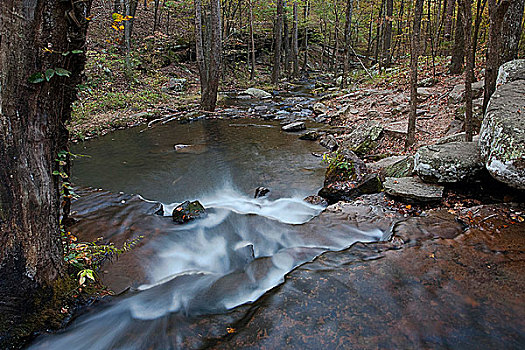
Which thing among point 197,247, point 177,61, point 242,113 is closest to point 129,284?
point 197,247

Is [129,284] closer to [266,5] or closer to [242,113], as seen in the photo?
[242,113]

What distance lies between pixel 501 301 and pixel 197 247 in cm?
434

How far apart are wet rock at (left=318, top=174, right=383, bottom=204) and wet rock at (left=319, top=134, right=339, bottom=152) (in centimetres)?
378

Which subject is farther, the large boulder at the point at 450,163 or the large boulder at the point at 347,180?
the large boulder at the point at 347,180

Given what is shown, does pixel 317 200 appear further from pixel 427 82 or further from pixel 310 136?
pixel 427 82

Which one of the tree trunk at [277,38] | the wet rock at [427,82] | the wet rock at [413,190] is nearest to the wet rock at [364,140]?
the wet rock at [413,190]

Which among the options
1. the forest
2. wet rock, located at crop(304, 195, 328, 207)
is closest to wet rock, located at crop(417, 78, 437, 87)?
the forest

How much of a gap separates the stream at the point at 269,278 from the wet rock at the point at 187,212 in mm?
153

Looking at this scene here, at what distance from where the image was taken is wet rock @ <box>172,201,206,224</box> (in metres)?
6.11

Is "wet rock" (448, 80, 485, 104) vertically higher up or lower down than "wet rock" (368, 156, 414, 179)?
higher up

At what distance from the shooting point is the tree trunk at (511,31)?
645 cm

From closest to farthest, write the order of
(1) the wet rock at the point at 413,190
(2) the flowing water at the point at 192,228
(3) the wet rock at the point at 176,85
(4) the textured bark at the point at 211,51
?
(2) the flowing water at the point at 192,228 < (1) the wet rock at the point at 413,190 < (4) the textured bark at the point at 211,51 < (3) the wet rock at the point at 176,85

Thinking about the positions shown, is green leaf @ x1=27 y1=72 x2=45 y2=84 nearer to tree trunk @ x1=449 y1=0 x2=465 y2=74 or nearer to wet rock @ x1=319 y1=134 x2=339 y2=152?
wet rock @ x1=319 y1=134 x2=339 y2=152

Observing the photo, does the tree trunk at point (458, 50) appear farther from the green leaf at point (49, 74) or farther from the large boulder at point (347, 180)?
the green leaf at point (49, 74)
